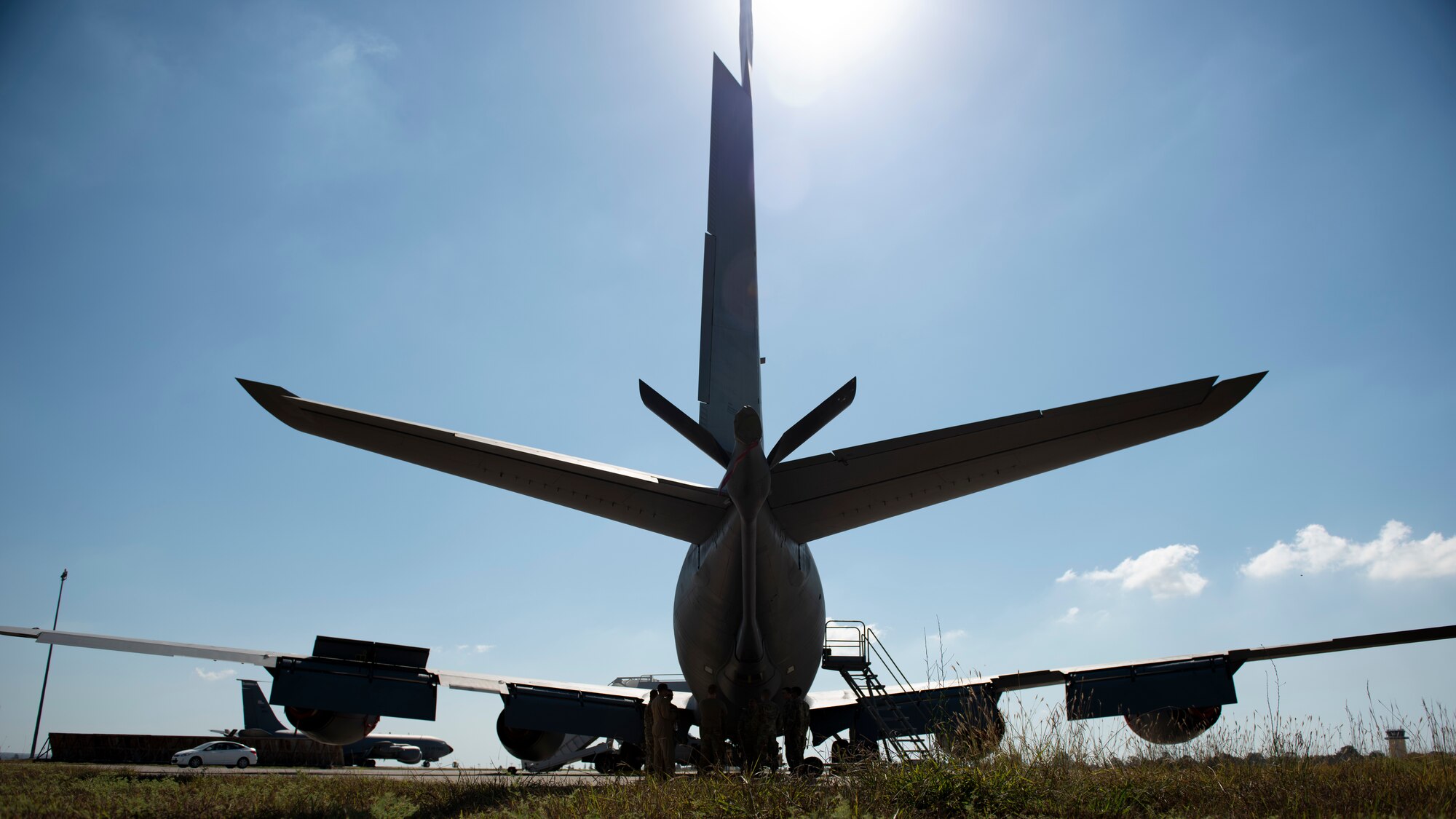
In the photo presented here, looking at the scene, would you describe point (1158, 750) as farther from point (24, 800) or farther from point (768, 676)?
point (24, 800)

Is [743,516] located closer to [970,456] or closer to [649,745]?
[970,456]

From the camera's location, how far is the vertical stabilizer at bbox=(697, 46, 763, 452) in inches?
392

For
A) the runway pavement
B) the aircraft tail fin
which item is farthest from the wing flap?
the aircraft tail fin

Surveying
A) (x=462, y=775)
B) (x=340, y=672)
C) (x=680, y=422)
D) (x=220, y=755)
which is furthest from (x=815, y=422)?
(x=220, y=755)

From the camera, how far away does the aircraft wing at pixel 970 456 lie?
569 cm

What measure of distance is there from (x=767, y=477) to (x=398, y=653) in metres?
5.68

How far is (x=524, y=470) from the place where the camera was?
22.4ft

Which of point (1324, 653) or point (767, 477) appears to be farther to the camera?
point (1324, 653)

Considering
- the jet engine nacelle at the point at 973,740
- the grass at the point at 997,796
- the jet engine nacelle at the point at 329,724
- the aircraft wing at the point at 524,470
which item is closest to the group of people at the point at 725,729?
the grass at the point at 997,796

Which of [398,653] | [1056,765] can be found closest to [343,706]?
[398,653]

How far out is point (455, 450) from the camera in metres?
6.56

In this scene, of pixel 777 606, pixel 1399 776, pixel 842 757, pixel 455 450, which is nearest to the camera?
pixel 1399 776

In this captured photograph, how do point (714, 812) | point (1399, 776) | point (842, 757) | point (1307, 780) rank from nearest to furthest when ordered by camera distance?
point (714, 812) → point (1307, 780) → point (1399, 776) → point (842, 757)

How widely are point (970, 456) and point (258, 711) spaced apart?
1552 inches
